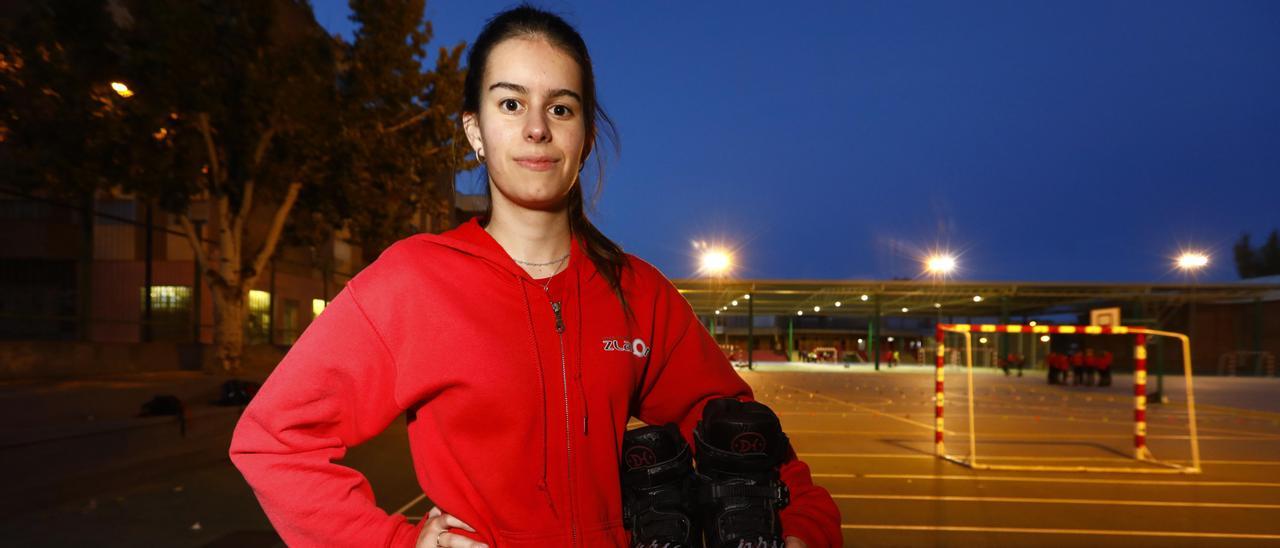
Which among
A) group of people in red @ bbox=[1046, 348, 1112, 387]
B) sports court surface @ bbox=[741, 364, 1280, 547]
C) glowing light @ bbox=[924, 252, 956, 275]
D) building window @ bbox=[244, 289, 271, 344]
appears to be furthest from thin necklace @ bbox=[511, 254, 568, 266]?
glowing light @ bbox=[924, 252, 956, 275]

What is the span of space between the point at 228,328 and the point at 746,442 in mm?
15607

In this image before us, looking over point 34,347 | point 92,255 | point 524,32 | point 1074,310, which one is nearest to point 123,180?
point 92,255

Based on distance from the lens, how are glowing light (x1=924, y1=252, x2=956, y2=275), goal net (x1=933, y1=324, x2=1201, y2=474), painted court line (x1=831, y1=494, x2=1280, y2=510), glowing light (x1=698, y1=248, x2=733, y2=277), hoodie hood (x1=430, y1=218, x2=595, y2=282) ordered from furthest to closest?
glowing light (x1=924, y1=252, x2=956, y2=275) → glowing light (x1=698, y1=248, x2=733, y2=277) → goal net (x1=933, y1=324, x2=1201, y2=474) → painted court line (x1=831, y1=494, x2=1280, y2=510) → hoodie hood (x1=430, y1=218, x2=595, y2=282)

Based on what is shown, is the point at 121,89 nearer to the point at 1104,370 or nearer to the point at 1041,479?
the point at 1041,479

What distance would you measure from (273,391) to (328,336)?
0.13 metres

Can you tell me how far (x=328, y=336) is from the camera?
147cm

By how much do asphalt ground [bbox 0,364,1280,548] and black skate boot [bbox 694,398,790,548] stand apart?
501 cm

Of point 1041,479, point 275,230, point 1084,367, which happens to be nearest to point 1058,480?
point 1041,479

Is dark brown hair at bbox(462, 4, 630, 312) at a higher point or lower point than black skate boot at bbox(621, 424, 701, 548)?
higher

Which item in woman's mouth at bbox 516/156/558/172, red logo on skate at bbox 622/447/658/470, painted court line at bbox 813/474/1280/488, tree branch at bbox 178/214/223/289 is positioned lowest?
painted court line at bbox 813/474/1280/488

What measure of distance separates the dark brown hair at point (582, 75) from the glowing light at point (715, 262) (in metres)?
39.6

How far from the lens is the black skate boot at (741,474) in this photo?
159cm

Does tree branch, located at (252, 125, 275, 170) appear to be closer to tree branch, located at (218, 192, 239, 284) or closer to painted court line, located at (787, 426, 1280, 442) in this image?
tree branch, located at (218, 192, 239, 284)

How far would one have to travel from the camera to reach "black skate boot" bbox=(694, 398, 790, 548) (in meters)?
1.59
